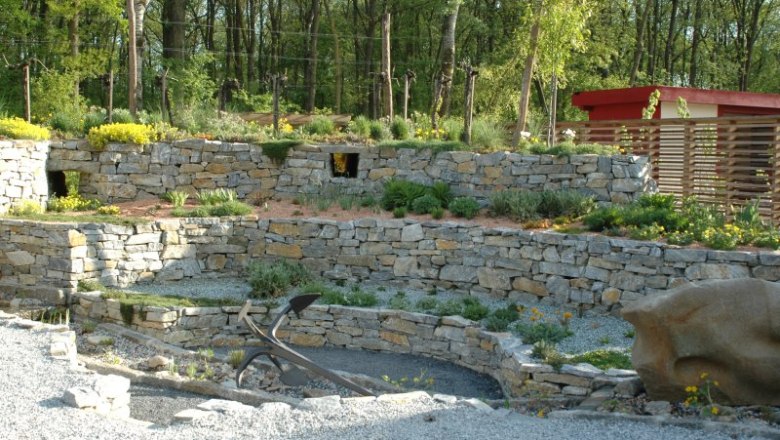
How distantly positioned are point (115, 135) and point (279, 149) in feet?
10.7

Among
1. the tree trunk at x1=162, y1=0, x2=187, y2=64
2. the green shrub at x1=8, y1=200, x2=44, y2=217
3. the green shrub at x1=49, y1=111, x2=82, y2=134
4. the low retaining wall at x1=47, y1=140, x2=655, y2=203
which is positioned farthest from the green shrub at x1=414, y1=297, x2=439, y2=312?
the tree trunk at x1=162, y1=0, x2=187, y2=64

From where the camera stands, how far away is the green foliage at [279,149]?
16.0m

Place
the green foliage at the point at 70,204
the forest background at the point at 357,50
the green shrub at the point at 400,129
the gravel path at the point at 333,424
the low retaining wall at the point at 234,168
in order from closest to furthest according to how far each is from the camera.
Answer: the gravel path at the point at 333,424, the green foliage at the point at 70,204, the low retaining wall at the point at 234,168, the green shrub at the point at 400,129, the forest background at the point at 357,50

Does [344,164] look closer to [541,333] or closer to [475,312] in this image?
[475,312]

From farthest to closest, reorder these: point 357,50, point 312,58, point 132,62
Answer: point 357,50 → point 312,58 → point 132,62

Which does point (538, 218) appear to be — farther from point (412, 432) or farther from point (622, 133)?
point (412, 432)

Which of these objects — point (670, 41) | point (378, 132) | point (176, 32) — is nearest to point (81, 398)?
point (378, 132)

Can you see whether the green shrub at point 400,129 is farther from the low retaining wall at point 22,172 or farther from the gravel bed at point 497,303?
the low retaining wall at point 22,172

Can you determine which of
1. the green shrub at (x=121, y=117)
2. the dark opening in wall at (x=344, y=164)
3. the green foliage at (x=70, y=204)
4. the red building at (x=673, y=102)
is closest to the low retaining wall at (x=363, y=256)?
the green foliage at (x=70, y=204)

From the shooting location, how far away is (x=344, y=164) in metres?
16.1

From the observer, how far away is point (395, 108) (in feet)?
99.1

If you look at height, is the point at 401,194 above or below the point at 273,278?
above

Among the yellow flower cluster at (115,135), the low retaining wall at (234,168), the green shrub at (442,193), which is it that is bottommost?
the green shrub at (442,193)

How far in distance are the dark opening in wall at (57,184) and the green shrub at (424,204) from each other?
731 cm
